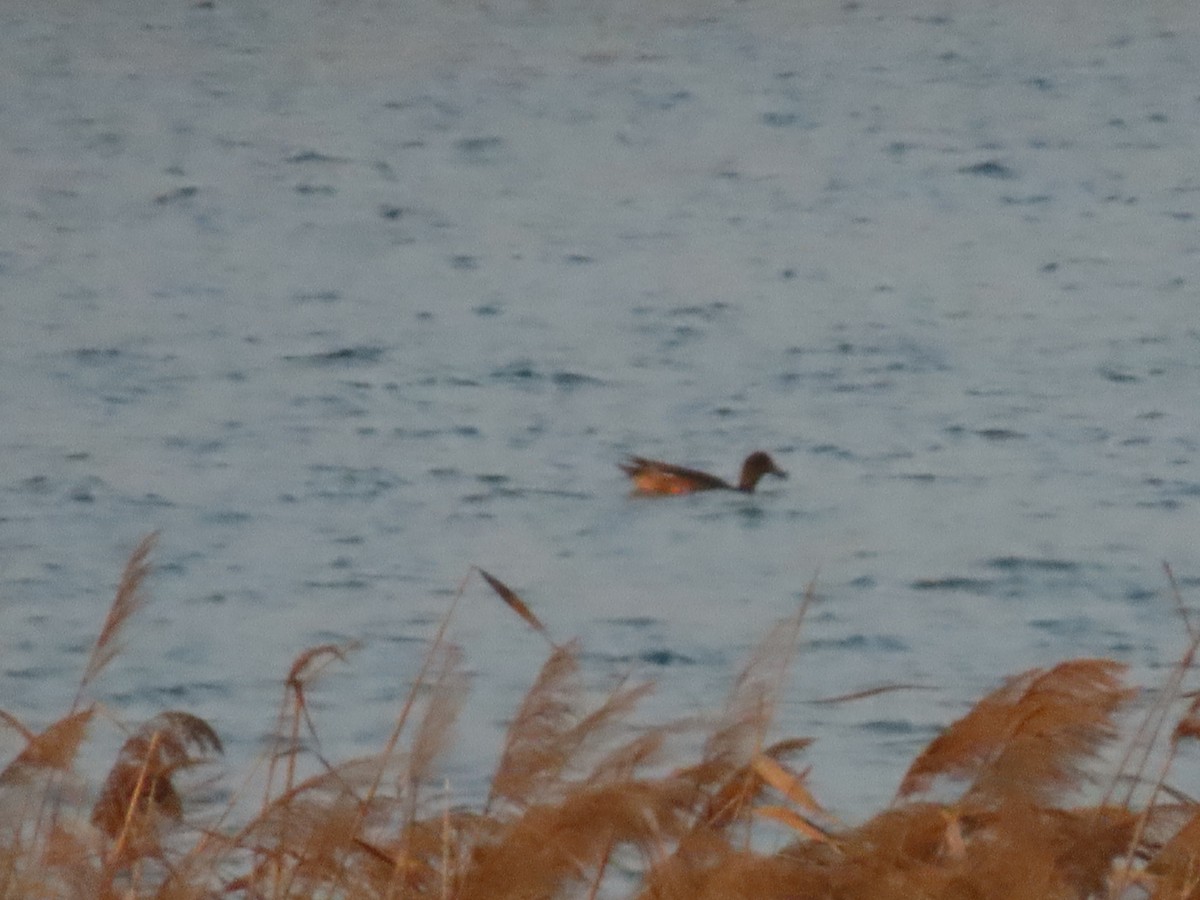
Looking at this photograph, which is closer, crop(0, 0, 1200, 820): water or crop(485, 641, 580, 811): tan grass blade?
crop(485, 641, 580, 811): tan grass blade

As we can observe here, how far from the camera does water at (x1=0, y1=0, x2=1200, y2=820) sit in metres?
6.30

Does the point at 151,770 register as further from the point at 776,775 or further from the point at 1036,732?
the point at 1036,732

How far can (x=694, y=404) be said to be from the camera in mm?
9195

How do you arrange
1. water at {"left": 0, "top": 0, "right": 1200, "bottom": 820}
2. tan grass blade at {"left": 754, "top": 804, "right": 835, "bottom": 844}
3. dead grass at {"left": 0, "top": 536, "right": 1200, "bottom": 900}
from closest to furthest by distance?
→ 1. dead grass at {"left": 0, "top": 536, "right": 1200, "bottom": 900}
2. tan grass blade at {"left": 754, "top": 804, "right": 835, "bottom": 844}
3. water at {"left": 0, "top": 0, "right": 1200, "bottom": 820}

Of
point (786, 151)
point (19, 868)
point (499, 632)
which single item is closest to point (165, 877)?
point (19, 868)

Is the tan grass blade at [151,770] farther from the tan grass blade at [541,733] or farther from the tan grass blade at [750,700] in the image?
the tan grass blade at [750,700]

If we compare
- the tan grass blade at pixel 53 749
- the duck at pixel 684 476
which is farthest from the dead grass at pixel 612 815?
the duck at pixel 684 476

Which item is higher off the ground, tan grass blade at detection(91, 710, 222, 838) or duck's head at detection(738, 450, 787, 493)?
tan grass blade at detection(91, 710, 222, 838)

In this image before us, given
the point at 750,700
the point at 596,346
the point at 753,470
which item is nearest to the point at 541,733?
the point at 750,700

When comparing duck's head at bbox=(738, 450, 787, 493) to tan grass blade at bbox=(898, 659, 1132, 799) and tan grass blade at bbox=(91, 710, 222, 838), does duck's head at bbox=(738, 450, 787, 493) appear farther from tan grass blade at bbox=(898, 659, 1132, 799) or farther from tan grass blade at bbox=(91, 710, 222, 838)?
tan grass blade at bbox=(898, 659, 1132, 799)

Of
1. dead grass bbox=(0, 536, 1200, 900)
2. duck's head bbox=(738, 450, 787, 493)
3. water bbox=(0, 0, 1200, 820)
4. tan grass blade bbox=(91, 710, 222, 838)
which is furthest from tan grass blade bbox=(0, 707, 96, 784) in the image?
duck's head bbox=(738, 450, 787, 493)

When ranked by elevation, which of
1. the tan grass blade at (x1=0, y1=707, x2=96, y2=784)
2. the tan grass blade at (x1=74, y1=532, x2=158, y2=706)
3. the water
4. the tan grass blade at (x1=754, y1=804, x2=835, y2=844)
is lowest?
the water

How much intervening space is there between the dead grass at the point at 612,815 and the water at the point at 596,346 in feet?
7.73

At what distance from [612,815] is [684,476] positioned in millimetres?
5870
